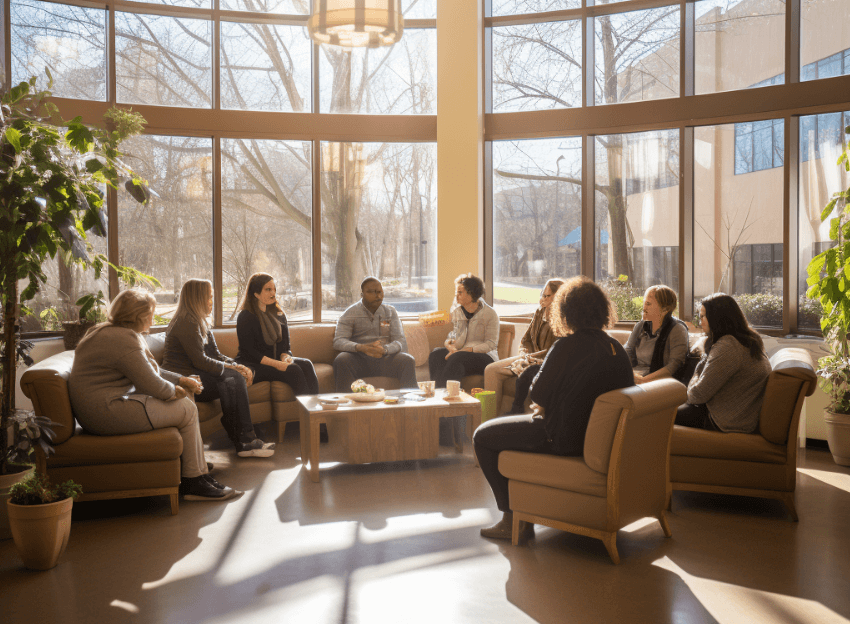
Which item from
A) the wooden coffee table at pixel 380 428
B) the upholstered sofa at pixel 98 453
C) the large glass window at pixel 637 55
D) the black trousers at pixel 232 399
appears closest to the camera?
the upholstered sofa at pixel 98 453

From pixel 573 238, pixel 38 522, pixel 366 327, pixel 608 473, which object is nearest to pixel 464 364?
pixel 366 327

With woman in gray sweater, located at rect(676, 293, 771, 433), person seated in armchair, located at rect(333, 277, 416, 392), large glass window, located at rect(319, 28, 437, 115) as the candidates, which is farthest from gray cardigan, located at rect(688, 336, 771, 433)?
large glass window, located at rect(319, 28, 437, 115)

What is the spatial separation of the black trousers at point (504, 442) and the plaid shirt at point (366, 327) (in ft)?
9.14

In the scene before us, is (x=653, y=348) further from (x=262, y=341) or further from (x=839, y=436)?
(x=262, y=341)

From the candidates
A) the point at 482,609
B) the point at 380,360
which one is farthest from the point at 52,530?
the point at 380,360

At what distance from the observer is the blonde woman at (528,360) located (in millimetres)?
5418

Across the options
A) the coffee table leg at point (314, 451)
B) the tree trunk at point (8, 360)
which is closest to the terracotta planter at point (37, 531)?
the tree trunk at point (8, 360)

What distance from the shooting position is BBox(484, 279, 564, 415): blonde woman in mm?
5418

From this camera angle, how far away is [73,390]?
3744 mm

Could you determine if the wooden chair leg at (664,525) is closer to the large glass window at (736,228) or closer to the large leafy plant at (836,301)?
the large leafy plant at (836,301)

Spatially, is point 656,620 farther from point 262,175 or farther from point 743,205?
point 262,175

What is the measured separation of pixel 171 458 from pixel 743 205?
17.2ft

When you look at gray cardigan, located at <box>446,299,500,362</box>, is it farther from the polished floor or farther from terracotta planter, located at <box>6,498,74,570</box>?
terracotta planter, located at <box>6,498,74,570</box>

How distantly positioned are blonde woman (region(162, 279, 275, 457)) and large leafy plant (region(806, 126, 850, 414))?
13.4 ft
